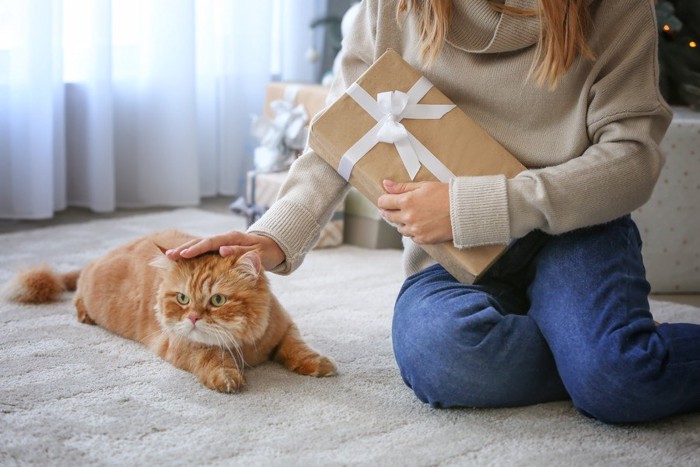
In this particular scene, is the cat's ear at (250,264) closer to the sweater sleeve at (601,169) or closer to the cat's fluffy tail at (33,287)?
the sweater sleeve at (601,169)

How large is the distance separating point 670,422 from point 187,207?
2007 millimetres

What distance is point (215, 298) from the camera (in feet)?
3.97

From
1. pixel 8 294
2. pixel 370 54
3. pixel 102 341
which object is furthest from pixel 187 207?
pixel 370 54

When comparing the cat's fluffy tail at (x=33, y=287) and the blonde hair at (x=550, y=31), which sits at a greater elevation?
the blonde hair at (x=550, y=31)

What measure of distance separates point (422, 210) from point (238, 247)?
0.93ft

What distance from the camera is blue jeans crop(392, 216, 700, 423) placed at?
1.07 meters

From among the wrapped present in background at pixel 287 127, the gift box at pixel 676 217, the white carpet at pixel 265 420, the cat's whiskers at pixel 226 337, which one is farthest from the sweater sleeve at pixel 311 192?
the wrapped present in background at pixel 287 127

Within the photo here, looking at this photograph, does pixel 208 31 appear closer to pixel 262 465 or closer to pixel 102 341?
pixel 102 341

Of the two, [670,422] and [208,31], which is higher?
[208,31]

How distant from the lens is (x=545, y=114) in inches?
47.2

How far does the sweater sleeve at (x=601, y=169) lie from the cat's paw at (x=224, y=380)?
398 millimetres

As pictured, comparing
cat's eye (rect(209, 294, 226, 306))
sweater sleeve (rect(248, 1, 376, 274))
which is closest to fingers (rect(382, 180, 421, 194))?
sweater sleeve (rect(248, 1, 376, 274))

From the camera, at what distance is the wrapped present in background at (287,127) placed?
2.39 metres

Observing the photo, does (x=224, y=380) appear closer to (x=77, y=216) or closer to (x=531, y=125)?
(x=531, y=125)
